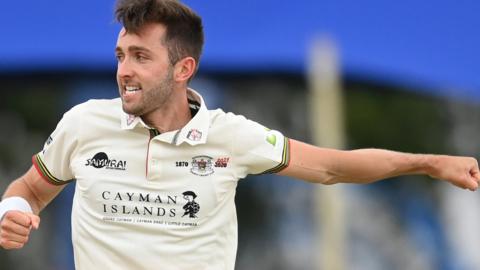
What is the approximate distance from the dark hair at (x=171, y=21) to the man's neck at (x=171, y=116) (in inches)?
8.8

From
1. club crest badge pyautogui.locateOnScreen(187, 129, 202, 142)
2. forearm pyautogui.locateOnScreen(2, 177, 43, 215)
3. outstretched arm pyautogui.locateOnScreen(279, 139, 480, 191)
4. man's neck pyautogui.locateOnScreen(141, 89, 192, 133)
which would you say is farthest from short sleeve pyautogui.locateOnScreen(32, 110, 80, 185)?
outstretched arm pyautogui.locateOnScreen(279, 139, 480, 191)

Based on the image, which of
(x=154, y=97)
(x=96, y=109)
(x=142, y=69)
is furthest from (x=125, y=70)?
(x=96, y=109)

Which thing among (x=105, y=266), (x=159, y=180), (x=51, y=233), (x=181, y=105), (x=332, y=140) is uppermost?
(x=332, y=140)

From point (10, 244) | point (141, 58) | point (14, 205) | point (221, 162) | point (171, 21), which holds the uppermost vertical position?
point (171, 21)

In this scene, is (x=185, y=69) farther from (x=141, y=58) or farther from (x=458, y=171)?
(x=458, y=171)

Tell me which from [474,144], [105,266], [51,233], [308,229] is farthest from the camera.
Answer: [474,144]

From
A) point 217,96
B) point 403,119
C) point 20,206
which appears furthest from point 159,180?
point 403,119

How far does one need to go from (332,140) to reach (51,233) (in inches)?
154

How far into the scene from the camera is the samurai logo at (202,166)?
7199 mm

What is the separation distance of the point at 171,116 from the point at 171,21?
1.77 ft

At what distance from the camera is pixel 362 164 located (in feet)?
24.3

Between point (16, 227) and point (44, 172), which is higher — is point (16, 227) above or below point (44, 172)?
below

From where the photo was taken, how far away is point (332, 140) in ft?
56.9

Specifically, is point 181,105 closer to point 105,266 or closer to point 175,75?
point 175,75
